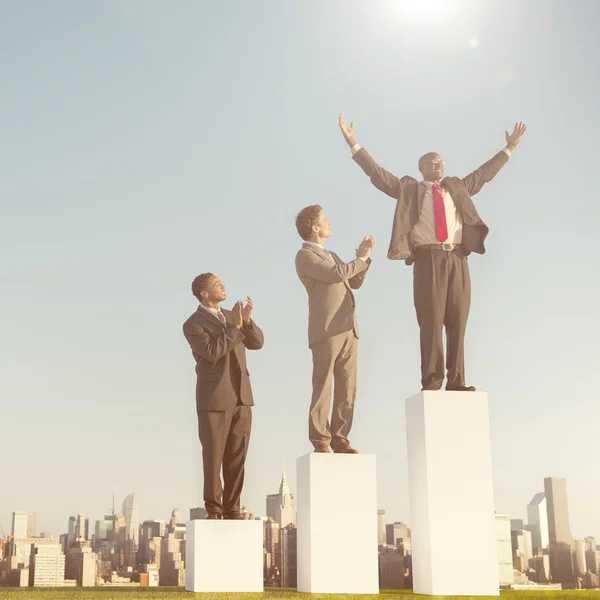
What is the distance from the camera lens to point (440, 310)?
292 inches

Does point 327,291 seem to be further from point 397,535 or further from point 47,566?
point 47,566

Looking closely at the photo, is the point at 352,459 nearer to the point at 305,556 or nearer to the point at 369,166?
the point at 305,556

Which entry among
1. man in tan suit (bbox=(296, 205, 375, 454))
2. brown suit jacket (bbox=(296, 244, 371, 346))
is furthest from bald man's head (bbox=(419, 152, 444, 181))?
brown suit jacket (bbox=(296, 244, 371, 346))

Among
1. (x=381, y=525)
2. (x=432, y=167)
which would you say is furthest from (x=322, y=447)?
(x=432, y=167)

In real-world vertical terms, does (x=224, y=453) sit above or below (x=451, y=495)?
above

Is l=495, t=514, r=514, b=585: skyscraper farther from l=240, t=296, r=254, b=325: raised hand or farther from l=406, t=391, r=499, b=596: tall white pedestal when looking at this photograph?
l=240, t=296, r=254, b=325: raised hand

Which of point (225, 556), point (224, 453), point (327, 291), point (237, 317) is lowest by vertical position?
point (225, 556)

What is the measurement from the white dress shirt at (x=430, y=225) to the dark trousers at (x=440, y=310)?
0.10 m

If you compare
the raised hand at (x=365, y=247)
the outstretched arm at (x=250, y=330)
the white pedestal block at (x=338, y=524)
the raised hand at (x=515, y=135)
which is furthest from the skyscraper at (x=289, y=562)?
the raised hand at (x=515, y=135)

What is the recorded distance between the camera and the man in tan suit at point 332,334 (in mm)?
7301

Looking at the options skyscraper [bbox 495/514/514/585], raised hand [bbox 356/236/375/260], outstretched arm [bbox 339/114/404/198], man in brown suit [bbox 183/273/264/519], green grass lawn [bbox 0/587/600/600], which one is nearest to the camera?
green grass lawn [bbox 0/587/600/600]

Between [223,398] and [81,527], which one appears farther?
[81,527]

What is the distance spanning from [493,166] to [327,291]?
1.99m

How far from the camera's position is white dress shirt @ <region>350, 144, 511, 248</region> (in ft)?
24.9
